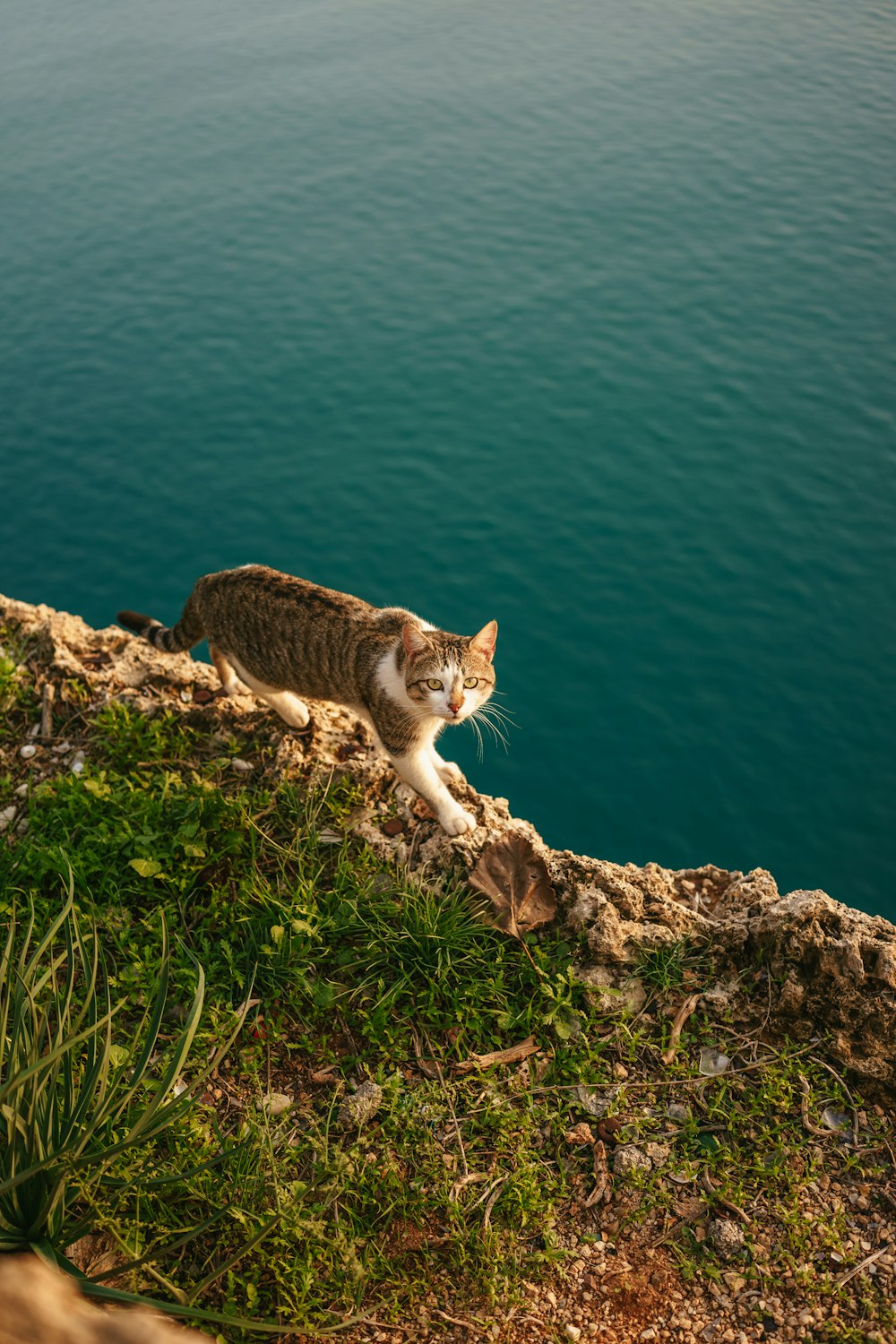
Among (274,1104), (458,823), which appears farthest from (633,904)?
(274,1104)

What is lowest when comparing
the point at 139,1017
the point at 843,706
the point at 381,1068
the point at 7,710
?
the point at 139,1017

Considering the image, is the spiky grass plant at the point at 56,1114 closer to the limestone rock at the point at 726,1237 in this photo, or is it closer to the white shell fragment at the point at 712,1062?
the limestone rock at the point at 726,1237

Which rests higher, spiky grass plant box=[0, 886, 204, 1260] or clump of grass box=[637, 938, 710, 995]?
clump of grass box=[637, 938, 710, 995]

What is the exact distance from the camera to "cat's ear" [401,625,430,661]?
479 centimetres

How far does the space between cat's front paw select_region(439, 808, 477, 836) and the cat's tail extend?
2.02 metres

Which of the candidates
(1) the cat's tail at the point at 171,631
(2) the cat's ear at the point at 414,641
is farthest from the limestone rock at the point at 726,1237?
(1) the cat's tail at the point at 171,631

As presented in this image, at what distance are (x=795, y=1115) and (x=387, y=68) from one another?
2299 cm

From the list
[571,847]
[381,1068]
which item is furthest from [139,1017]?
[571,847]

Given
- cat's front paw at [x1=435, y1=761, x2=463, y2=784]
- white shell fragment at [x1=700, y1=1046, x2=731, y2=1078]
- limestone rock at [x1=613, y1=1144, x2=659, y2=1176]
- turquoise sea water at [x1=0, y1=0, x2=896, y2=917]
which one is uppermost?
turquoise sea water at [x1=0, y1=0, x2=896, y2=917]

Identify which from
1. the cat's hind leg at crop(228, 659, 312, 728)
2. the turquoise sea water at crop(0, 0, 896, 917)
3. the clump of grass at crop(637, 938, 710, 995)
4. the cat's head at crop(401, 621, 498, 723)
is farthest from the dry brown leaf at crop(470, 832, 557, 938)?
the turquoise sea water at crop(0, 0, 896, 917)

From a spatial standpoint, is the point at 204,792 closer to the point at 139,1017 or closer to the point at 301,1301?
the point at 139,1017

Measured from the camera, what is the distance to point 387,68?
68.8ft

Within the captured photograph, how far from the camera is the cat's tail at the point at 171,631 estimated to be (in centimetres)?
588

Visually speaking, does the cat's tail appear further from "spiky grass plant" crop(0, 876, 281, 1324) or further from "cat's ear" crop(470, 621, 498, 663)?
"spiky grass plant" crop(0, 876, 281, 1324)
